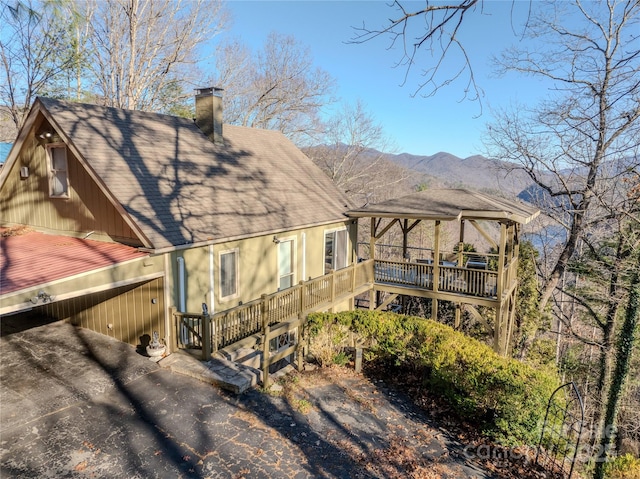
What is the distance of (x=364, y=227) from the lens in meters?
33.4

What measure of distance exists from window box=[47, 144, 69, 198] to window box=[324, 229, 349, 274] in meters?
8.27

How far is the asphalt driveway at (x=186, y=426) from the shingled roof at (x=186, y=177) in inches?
117

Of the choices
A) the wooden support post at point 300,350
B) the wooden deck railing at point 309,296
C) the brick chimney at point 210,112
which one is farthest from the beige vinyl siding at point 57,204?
the brick chimney at point 210,112

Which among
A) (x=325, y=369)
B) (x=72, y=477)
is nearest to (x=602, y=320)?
(x=325, y=369)

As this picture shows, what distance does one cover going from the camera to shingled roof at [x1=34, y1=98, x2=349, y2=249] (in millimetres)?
9078

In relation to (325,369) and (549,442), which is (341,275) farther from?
(549,442)

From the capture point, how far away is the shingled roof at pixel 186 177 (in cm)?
908

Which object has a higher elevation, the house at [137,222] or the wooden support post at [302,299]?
the house at [137,222]

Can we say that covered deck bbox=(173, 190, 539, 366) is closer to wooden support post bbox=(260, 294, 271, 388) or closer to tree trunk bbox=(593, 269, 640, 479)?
wooden support post bbox=(260, 294, 271, 388)

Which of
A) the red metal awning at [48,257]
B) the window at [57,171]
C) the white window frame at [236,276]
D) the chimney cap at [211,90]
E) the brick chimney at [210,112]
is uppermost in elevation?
the chimney cap at [211,90]

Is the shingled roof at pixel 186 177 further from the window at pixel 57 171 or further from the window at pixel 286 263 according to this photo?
the window at pixel 57 171

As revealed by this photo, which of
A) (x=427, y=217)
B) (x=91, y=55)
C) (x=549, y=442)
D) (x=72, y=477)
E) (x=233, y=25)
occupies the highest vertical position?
(x=233, y=25)

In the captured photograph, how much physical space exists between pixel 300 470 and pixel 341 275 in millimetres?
7487

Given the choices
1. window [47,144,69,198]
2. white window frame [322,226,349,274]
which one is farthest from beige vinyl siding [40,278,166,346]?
white window frame [322,226,349,274]
